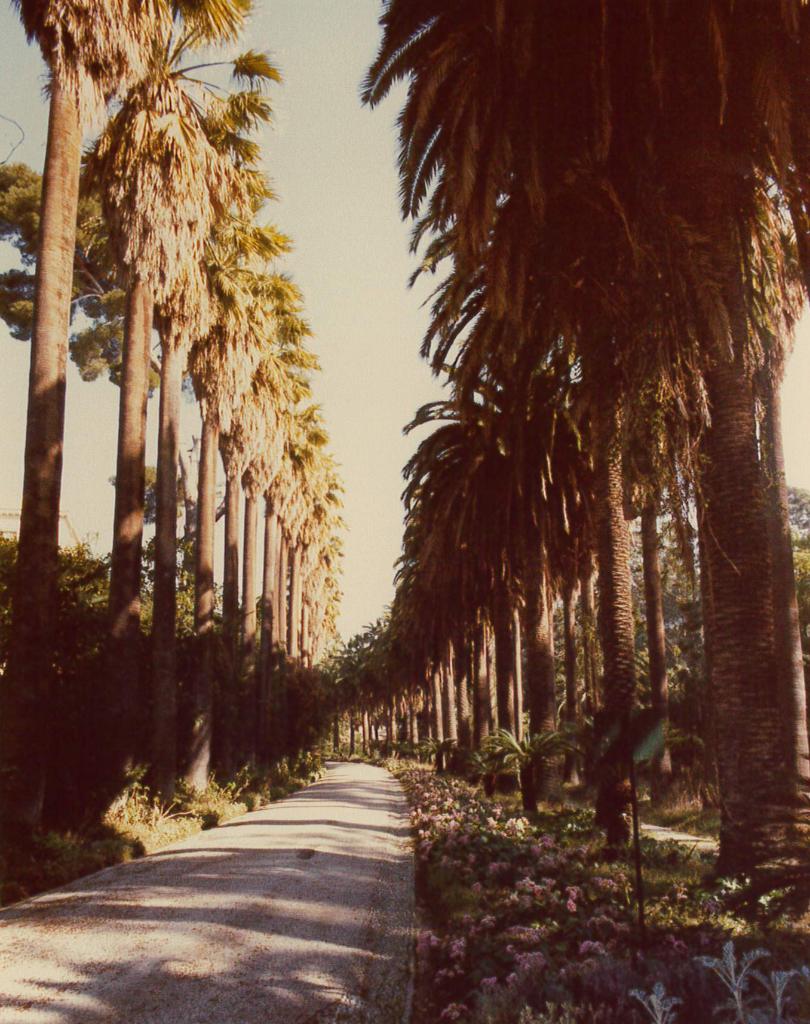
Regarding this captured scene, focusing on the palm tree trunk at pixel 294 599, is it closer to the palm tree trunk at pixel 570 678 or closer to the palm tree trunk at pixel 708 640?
the palm tree trunk at pixel 570 678

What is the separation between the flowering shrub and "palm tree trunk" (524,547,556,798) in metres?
6.64

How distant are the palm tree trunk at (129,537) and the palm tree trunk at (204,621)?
4.43m

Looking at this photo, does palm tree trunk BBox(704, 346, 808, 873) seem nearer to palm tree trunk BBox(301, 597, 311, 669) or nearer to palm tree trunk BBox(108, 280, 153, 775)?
palm tree trunk BBox(108, 280, 153, 775)

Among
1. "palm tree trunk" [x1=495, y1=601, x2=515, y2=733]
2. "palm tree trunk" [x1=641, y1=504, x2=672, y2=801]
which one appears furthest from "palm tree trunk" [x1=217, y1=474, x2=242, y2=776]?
"palm tree trunk" [x1=641, y1=504, x2=672, y2=801]

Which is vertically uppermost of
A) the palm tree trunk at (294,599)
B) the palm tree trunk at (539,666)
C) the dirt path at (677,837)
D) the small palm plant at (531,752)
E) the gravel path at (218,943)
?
the palm tree trunk at (294,599)

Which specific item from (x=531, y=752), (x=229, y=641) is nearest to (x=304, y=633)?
(x=229, y=641)

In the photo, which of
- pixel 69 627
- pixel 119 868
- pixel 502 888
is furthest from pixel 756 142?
pixel 69 627

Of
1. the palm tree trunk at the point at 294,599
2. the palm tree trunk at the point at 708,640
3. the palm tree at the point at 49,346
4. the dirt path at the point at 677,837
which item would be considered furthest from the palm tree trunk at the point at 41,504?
the palm tree trunk at the point at 294,599

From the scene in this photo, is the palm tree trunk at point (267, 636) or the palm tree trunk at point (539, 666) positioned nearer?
the palm tree trunk at point (539, 666)

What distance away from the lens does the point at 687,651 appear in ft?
127

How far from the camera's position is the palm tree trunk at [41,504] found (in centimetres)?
910

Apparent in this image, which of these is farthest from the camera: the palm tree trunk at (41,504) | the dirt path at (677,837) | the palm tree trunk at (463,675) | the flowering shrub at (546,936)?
the palm tree trunk at (463,675)

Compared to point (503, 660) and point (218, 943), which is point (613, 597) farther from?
point (503, 660)

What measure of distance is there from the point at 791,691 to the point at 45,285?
14.5m
